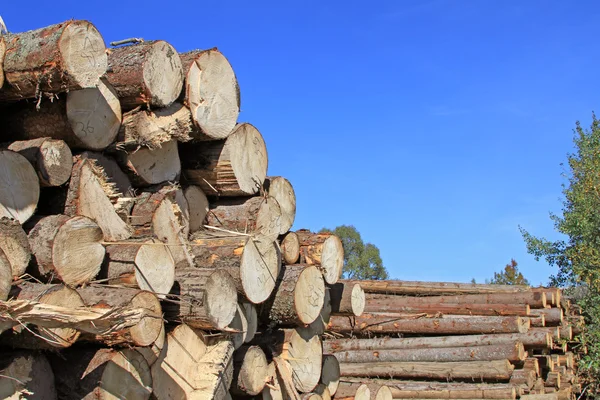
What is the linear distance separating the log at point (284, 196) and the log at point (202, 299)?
1365 millimetres

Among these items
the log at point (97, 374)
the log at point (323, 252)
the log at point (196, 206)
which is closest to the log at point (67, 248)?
the log at point (97, 374)

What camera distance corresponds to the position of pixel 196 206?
5863 mm

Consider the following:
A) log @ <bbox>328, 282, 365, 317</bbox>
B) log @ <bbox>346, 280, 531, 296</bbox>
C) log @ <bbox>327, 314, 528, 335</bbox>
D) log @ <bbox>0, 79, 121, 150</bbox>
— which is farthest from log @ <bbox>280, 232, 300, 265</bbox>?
log @ <bbox>346, 280, 531, 296</bbox>

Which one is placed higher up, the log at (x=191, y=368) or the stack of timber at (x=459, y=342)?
the stack of timber at (x=459, y=342)

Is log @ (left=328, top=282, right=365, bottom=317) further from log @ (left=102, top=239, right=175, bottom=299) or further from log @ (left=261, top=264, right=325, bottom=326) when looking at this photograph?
log @ (left=102, top=239, right=175, bottom=299)

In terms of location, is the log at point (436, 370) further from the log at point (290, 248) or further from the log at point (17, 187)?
the log at point (17, 187)

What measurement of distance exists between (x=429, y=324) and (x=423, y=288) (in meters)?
1.12

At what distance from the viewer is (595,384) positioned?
12086 millimetres

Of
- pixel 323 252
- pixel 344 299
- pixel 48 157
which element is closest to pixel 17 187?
pixel 48 157

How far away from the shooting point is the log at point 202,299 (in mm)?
4754

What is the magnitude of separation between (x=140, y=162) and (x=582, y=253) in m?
10.9

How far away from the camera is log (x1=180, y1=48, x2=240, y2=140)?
543cm

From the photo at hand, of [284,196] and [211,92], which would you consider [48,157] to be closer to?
[211,92]

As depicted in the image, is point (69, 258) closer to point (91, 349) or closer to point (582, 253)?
point (91, 349)
